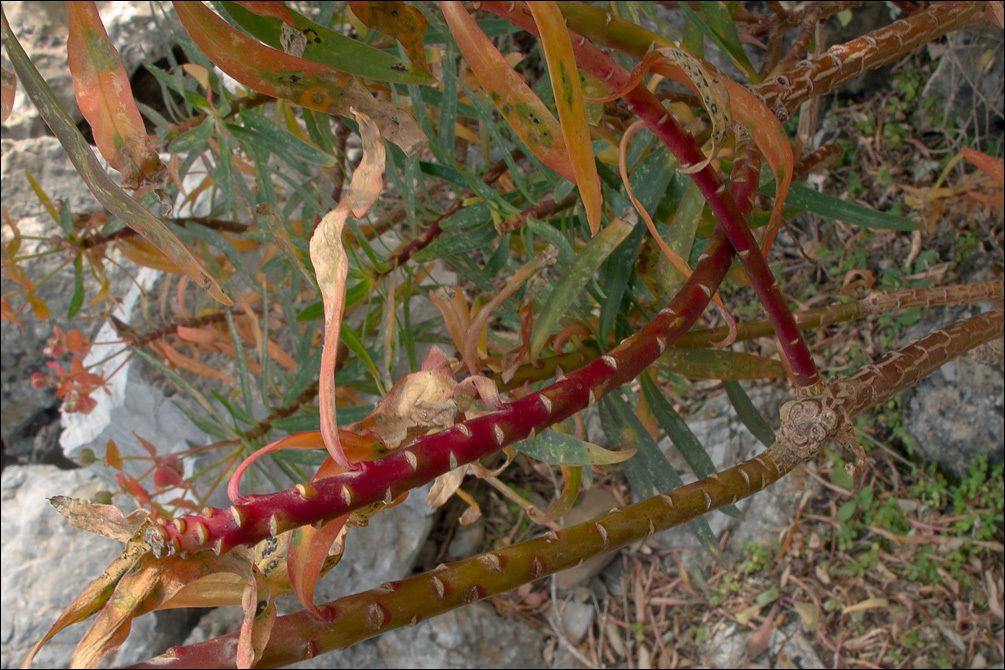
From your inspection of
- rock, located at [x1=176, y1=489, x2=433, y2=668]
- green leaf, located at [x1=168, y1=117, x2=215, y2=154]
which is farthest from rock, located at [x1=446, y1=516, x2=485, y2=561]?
green leaf, located at [x1=168, y1=117, x2=215, y2=154]

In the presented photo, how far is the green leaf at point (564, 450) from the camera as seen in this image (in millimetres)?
438

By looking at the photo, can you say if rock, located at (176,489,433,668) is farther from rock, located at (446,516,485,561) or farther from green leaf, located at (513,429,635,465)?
green leaf, located at (513,429,635,465)

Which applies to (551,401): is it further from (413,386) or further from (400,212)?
(400,212)

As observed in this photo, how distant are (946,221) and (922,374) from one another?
676 millimetres

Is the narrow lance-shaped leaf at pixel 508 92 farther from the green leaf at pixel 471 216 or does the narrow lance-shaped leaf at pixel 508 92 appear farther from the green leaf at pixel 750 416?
the green leaf at pixel 750 416

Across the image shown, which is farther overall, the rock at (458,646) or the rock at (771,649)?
the rock at (458,646)

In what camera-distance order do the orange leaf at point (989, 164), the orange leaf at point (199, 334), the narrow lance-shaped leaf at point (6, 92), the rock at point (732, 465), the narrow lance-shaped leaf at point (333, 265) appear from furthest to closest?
the rock at point (732, 465), the orange leaf at point (199, 334), the orange leaf at point (989, 164), the narrow lance-shaped leaf at point (6, 92), the narrow lance-shaped leaf at point (333, 265)

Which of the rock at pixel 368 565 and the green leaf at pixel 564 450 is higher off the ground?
the green leaf at pixel 564 450

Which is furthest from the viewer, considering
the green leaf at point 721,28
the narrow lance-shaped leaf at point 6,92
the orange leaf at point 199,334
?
the orange leaf at point 199,334

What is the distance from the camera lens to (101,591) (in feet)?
0.90

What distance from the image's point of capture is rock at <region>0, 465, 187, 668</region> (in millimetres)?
1231

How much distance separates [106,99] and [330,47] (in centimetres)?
12

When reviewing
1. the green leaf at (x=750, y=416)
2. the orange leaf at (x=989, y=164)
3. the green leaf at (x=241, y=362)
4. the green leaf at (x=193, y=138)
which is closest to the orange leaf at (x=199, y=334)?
the green leaf at (x=241, y=362)

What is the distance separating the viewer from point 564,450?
0.45 meters
